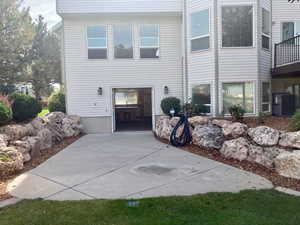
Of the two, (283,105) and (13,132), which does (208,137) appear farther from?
(13,132)

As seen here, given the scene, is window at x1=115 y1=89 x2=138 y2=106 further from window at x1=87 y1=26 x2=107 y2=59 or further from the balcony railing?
the balcony railing

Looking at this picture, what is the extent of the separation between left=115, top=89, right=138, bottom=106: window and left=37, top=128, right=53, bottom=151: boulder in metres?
8.26

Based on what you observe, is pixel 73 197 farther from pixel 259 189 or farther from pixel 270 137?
pixel 270 137

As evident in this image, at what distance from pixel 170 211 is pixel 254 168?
10.5 feet

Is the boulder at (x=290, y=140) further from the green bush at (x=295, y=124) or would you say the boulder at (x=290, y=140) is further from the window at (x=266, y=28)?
the window at (x=266, y=28)

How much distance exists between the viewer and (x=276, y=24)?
11.1m

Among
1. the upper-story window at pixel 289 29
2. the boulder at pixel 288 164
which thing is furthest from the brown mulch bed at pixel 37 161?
the upper-story window at pixel 289 29

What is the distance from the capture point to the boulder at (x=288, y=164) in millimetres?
5293

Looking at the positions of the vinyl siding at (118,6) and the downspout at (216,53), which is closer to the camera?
the downspout at (216,53)

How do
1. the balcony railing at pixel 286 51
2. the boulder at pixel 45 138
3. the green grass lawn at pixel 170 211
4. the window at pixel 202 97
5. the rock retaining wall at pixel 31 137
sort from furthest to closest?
the balcony railing at pixel 286 51 → the window at pixel 202 97 → the boulder at pixel 45 138 → the rock retaining wall at pixel 31 137 → the green grass lawn at pixel 170 211

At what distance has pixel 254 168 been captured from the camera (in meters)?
5.94

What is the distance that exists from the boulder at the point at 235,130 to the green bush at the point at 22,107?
279 inches

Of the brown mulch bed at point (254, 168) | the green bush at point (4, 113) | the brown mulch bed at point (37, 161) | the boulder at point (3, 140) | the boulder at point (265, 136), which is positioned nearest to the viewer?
the brown mulch bed at point (37, 161)

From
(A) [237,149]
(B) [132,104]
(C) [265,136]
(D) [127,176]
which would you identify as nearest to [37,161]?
(D) [127,176]
